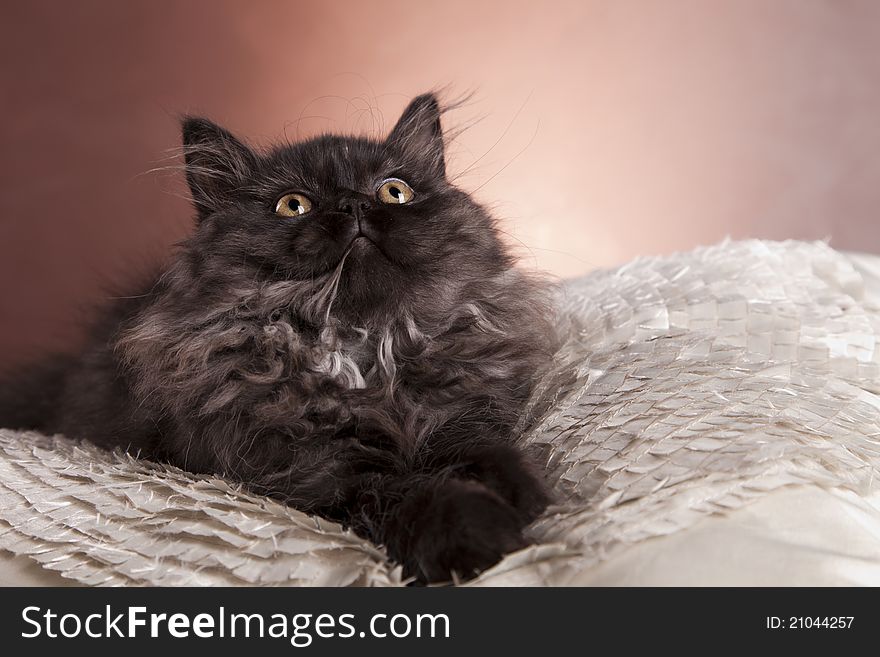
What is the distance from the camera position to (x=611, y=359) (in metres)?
1.56

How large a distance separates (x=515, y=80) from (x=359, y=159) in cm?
233

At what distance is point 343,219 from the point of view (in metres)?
1.38

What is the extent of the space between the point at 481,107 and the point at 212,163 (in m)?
2.11

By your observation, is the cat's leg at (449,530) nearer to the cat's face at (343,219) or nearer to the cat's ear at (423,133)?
the cat's face at (343,219)

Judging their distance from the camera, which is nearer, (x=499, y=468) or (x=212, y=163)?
(x=499, y=468)

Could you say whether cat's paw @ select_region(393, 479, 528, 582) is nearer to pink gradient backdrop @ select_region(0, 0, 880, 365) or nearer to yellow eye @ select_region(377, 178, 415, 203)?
yellow eye @ select_region(377, 178, 415, 203)

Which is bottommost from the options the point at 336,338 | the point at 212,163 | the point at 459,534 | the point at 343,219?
the point at 459,534

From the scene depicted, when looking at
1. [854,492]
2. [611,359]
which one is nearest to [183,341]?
[611,359]

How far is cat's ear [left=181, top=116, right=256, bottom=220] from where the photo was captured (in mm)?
1594

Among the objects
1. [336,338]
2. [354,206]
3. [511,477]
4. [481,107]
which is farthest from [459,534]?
A: [481,107]

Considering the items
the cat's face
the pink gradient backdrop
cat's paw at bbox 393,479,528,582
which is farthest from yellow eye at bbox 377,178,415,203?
the pink gradient backdrop

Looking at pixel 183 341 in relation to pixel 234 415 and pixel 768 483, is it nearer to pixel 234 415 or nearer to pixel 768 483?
pixel 234 415

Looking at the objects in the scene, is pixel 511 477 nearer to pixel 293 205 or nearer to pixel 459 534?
pixel 459 534

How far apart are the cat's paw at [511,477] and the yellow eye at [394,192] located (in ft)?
1.81
